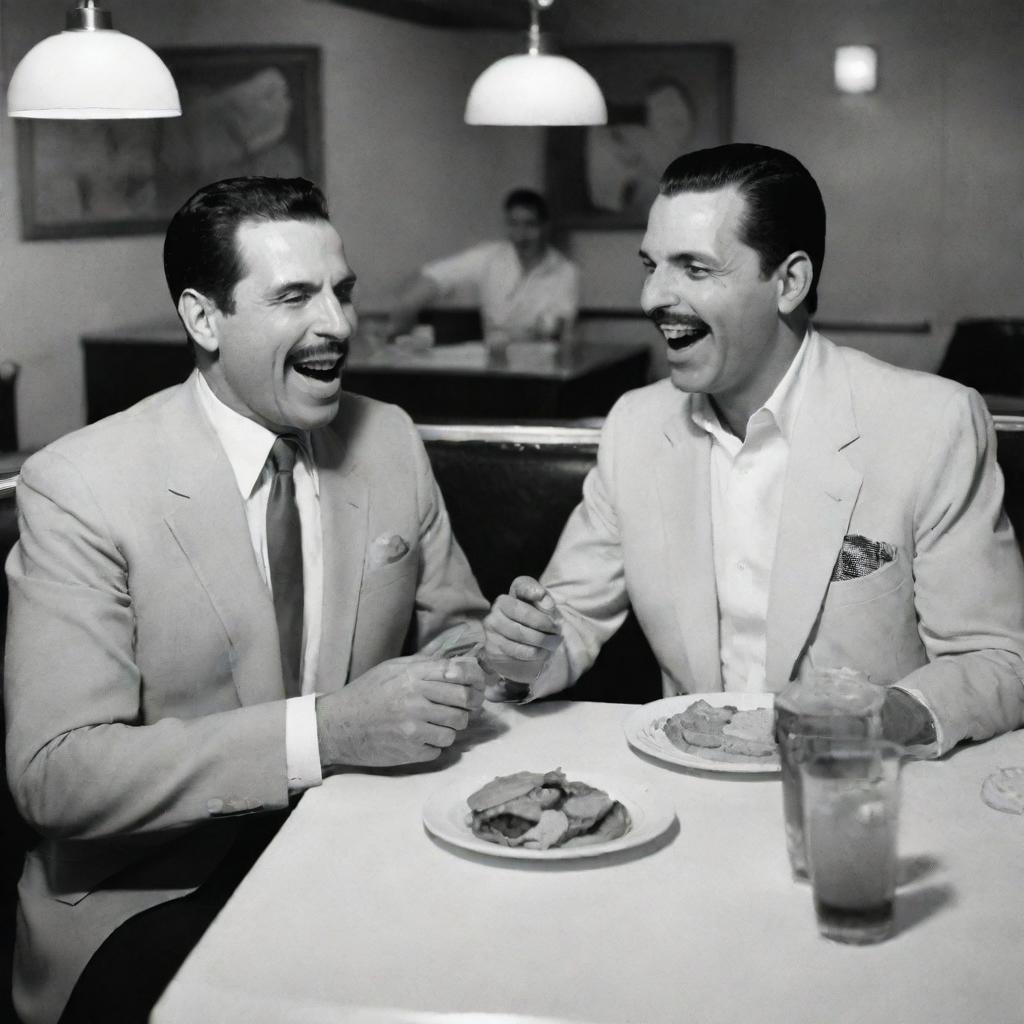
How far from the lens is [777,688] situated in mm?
1969

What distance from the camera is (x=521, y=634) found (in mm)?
1817

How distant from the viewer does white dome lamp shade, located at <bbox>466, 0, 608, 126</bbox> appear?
3715 mm

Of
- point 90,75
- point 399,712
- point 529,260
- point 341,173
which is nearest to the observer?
point 399,712

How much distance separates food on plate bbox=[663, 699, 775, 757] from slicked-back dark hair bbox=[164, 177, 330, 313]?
0.88 meters

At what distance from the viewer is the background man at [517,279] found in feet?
23.4

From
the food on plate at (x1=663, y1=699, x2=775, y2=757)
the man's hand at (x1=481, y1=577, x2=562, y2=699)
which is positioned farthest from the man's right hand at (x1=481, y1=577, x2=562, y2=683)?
the food on plate at (x1=663, y1=699, x2=775, y2=757)

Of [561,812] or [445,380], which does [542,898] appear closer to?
[561,812]

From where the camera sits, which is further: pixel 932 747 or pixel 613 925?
pixel 932 747

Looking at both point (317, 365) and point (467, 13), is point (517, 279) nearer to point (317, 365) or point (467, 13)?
point (467, 13)

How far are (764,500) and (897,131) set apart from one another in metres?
5.36

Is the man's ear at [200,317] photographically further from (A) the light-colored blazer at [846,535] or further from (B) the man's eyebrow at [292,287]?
(A) the light-colored blazer at [846,535]

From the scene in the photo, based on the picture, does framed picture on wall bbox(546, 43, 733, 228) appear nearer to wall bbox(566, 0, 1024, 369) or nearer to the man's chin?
wall bbox(566, 0, 1024, 369)

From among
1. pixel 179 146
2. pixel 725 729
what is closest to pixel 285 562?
pixel 725 729

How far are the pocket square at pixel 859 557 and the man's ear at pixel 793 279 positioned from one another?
37cm
